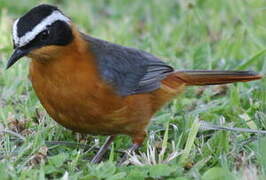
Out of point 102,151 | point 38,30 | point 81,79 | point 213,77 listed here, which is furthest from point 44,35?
point 213,77

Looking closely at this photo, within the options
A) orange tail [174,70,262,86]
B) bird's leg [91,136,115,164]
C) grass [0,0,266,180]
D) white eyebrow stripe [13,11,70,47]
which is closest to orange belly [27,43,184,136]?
bird's leg [91,136,115,164]

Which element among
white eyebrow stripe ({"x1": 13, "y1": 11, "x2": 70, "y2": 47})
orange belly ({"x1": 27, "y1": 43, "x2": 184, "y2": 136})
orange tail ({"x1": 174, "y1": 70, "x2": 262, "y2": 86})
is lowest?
orange belly ({"x1": 27, "y1": 43, "x2": 184, "y2": 136})

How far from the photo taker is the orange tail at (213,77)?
703 centimetres

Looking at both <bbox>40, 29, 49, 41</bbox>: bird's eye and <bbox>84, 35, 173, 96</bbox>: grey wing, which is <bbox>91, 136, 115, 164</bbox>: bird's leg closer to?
<bbox>84, 35, 173, 96</bbox>: grey wing

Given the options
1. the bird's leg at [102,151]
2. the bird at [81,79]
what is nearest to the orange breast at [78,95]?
the bird at [81,79]

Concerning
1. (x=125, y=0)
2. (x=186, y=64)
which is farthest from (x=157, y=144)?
(x=125, y=0)

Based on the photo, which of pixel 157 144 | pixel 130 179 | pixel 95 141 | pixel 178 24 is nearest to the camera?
pixel 130 179

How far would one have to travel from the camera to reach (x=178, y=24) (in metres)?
9.44

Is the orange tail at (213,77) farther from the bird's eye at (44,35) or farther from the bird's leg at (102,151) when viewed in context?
the bird's eye at (44,35)

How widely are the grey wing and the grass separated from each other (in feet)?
1.25

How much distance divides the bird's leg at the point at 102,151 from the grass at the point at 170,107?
3.1 inches

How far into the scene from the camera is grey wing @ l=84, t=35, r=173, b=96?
6.42 metres

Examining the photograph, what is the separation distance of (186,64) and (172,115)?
4.59ft

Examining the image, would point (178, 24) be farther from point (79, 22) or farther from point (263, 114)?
point (263, 114)
